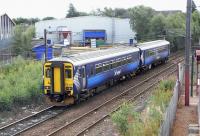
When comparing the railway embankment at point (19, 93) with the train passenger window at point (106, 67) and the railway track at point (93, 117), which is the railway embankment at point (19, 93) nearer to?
the railway track at point (93, 117)

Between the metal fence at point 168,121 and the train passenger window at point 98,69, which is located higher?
the train passenger window at point 98,69

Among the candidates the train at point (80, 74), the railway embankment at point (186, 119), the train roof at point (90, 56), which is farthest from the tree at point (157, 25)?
the railway embankment at point (186, 119)

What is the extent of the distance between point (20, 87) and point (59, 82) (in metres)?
2.78

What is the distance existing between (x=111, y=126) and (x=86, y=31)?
175 feet

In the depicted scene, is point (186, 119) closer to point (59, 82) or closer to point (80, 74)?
point (80, 74)

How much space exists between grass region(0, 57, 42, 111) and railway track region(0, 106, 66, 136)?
5.44ft

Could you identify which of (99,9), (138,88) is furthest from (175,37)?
(99,9)

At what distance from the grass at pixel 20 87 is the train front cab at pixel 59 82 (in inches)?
59.3

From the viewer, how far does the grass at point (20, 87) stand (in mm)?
22263

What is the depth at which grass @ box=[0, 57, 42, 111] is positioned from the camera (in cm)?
2226

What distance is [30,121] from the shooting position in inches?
795

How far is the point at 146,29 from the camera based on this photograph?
69.1 m

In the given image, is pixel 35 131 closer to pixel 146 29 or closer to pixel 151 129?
pixel 151 129

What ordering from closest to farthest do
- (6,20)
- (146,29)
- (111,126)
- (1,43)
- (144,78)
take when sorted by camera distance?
(111,126), (144,78), (1,43), (6,20), (146,29)
